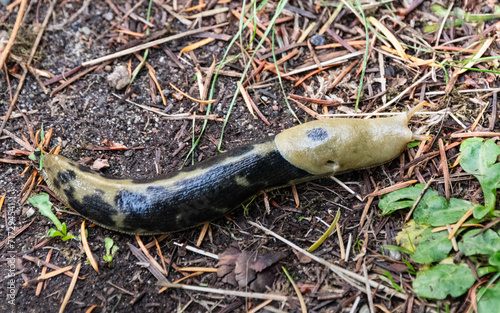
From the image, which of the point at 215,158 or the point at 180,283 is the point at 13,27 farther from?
the point at 180,283

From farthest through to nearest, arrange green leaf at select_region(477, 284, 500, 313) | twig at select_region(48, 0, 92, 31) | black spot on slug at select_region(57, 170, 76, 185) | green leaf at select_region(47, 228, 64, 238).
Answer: twig at select_region(48, 0, 92, 31) < black spot on slug at select_region(57, 170, 76, 185) < green leaf at select_region(47, 228, 64, 238) < green leaf at select_region(477, 284, 500, 313)

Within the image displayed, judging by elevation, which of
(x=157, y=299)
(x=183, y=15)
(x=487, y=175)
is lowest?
(x=157, y=299)

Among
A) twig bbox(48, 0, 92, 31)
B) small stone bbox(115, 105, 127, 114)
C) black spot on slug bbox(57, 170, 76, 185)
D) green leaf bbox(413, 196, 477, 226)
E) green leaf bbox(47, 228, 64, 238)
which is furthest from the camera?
twig bbox(48, 0, 92, 31)

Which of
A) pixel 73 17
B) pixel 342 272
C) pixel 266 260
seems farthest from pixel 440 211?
pixel 73 17

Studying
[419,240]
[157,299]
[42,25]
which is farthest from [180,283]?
[42,25]

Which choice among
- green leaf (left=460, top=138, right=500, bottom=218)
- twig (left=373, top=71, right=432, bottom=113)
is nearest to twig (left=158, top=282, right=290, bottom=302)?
green leaf (left=460, top=138, right=500, bottom=218)

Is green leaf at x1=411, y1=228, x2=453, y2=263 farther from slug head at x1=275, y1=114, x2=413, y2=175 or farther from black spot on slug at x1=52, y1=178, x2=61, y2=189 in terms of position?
black spot on slug at x1=52, y1=178, x2=61, y2=189

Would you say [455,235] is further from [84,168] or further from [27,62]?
[27,62]

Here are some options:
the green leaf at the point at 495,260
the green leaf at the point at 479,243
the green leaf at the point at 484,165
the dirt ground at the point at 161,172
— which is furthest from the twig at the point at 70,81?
the green leaf at the point at 495,260
